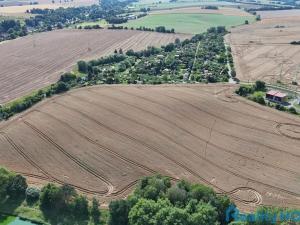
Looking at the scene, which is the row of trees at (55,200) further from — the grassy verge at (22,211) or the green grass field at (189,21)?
the green grass field at (189,21)

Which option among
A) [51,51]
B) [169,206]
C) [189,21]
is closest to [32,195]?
[169,206]

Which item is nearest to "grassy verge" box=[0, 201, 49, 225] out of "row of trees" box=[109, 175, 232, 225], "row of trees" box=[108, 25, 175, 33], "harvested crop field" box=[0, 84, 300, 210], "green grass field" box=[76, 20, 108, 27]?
"harvested crop field" box=[0, 84, 300, 210]

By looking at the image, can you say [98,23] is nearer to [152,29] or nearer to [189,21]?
[152,29]

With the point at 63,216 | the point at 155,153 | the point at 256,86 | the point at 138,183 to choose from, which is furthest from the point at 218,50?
the point at 63,216

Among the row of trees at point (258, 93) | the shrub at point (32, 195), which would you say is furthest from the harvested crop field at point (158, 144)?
the shrub at point (32, 195)

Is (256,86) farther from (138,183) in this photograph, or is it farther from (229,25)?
(229,25)

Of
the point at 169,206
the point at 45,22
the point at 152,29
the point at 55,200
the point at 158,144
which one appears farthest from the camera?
the point at 45,22

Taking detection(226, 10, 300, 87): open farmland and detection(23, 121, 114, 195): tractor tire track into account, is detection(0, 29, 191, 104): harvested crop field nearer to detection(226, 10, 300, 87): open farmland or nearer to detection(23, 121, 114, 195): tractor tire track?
detection(23, 121, 114, 195): tractor tire track
